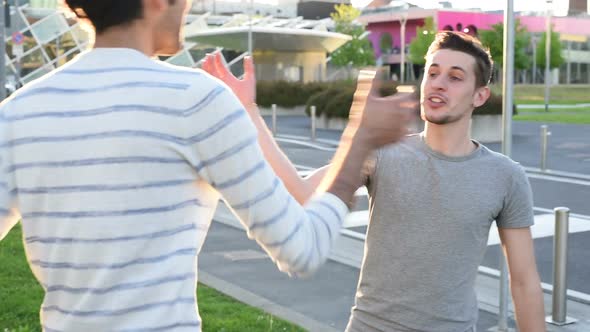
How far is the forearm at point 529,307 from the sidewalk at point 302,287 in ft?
10.5

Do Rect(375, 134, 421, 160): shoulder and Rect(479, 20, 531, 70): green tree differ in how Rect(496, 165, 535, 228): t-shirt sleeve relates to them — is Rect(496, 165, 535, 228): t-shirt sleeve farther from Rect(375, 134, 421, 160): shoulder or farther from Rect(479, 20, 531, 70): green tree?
Rect(479, 20, 531, 70): green tree

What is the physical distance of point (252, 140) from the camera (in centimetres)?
157

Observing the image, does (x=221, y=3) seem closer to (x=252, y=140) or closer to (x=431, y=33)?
(x=431, y=33)

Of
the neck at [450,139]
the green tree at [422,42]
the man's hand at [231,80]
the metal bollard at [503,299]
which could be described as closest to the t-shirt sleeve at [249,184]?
the man's hand at [231,80]

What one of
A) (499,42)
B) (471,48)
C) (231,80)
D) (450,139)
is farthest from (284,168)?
(499,42)

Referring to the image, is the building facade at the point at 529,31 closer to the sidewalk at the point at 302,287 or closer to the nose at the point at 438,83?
the sidewalk at the point at 302,287

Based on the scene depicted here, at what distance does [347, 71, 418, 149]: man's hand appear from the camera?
5.79 feet

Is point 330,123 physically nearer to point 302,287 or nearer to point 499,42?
point 302,287

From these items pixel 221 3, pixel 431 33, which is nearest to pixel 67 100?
pixel 431 33

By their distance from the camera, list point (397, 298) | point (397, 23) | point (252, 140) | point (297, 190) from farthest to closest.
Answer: point (397, 23), point (397, 298), point (297, 190), point (252, 140)

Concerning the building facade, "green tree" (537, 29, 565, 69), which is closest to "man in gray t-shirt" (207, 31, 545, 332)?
"green tree" (537, 29, 565, 69)

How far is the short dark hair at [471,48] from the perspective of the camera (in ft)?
10.5

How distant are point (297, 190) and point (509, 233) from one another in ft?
4.46

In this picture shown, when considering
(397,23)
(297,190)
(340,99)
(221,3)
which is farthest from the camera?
(397,23)
